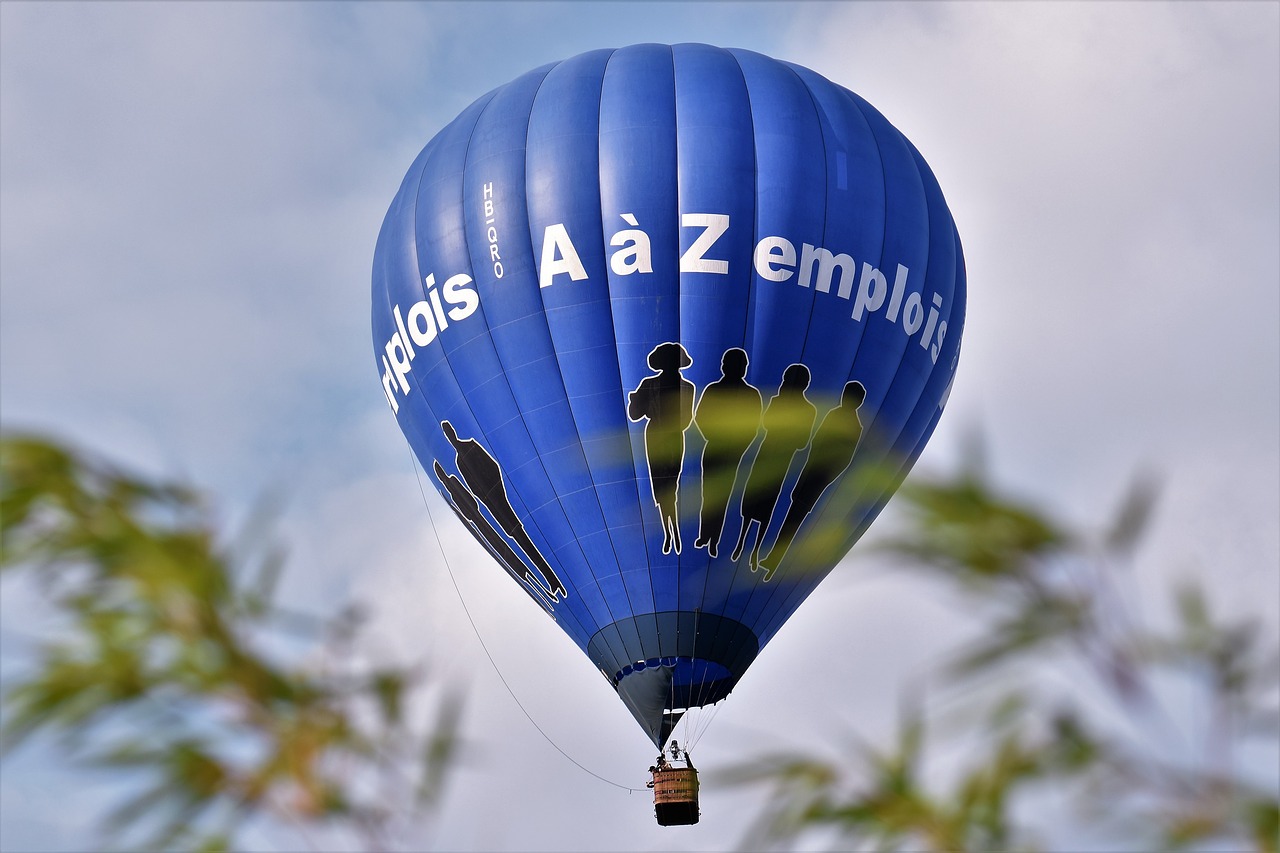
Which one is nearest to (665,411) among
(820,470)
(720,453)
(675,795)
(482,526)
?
A: (720,453)

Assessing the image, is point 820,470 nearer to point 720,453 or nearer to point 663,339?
point 720,453

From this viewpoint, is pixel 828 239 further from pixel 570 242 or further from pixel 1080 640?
pixel 1080 640

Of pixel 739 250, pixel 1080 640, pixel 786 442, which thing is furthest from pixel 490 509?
pixel 1080 640

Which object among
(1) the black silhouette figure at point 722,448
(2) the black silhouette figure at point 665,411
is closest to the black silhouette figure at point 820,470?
(1) the black silhouette figure at point 722,448

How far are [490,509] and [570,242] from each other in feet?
11.1

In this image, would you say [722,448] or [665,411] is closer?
[665,411]

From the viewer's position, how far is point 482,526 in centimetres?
2212

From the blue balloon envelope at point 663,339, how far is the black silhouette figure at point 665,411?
2cm

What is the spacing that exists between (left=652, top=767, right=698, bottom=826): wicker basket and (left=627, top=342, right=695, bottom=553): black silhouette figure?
317 centimetres

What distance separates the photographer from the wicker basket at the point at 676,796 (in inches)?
820

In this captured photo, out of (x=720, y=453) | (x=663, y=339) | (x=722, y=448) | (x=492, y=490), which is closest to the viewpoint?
(x=663, y=339)

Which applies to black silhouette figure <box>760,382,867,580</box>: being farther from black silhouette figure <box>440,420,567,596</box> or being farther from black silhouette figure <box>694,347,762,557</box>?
black silhouette figure <box>440,420,567,596</box>

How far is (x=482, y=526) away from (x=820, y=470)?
14.1ft

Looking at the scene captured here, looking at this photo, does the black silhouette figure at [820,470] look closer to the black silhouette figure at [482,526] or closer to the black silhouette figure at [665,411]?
the black silhouette figure at [665,411]
